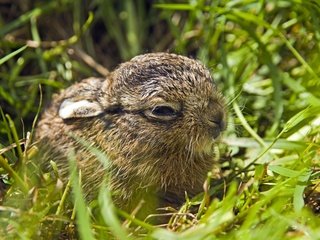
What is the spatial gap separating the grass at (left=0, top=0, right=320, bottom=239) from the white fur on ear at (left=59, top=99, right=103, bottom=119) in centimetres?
22

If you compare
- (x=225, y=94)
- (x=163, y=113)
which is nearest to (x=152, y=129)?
(x=163, y=113)

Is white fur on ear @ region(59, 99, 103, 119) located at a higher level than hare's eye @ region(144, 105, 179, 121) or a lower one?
lower

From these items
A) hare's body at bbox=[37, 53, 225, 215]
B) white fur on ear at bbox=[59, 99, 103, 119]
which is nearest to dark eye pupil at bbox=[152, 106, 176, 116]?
hare's body at bbox=[37, 53, 225, 215]

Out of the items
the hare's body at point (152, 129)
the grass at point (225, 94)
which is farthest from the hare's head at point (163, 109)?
the grass at point (225, 94)

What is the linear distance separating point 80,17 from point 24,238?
314 centimetres

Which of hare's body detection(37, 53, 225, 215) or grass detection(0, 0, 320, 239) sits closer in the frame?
grass detection(0, 0, 320, 239)

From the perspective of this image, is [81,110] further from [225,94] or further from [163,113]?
[225,94]

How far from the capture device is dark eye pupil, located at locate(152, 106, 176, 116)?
388 cm

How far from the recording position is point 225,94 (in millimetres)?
4766

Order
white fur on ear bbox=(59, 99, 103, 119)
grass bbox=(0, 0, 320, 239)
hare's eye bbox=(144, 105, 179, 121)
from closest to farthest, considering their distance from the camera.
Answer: grass bbox=(0, 0, 320, 239) → hare's eye bbox=(144, 105, 179, 121) → white fur on ear bbox=(59, 99, 103, 119)

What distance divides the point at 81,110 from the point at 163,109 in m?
0.53

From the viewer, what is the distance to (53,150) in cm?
425

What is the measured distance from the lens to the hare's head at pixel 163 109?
387 cm

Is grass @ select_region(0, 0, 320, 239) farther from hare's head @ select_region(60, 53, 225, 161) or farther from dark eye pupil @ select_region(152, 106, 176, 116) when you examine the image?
dark eye pupil @ select_region(152, 106, 176, 116)
